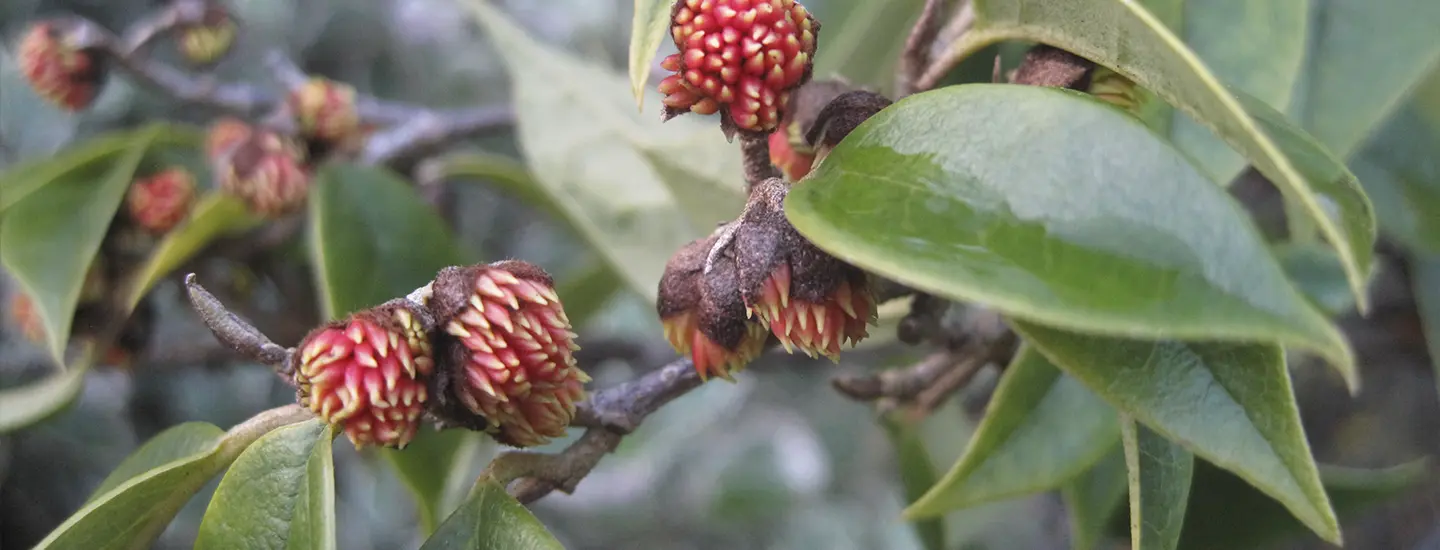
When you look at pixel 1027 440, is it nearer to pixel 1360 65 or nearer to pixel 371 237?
pixel 1360 65

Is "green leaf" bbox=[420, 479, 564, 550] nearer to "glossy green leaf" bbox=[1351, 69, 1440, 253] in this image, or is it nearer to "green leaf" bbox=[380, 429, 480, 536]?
"green leaf" bbox=[380, 429, 480, 536]

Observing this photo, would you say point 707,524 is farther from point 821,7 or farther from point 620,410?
point 620,410

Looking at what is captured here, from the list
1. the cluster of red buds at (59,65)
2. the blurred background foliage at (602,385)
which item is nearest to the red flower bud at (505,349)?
the blurred background foliage at (602,385)

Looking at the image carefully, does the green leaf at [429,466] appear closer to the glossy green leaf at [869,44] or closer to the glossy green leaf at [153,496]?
the glossy green leaf at [153,496]

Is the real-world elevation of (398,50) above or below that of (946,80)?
below

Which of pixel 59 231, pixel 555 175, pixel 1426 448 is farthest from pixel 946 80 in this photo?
pixel 1426 448
